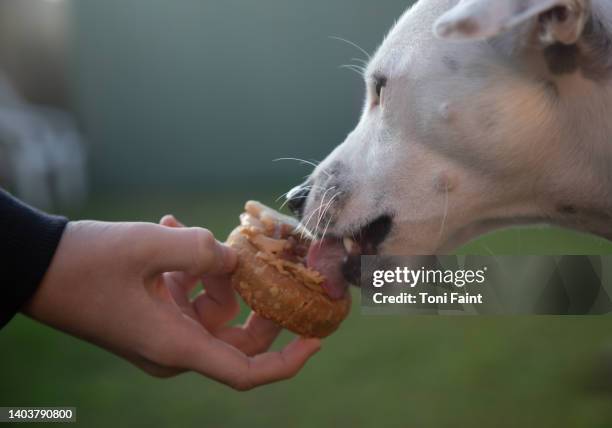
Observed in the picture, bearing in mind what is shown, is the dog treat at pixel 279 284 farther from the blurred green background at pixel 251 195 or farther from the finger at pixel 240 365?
the blurred green background at pixel 251 195

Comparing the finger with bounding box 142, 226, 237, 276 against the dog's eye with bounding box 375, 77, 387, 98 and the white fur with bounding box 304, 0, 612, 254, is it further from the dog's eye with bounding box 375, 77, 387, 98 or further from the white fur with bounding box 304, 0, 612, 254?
the dog's eye with bounding box 375, 77, 387, 98

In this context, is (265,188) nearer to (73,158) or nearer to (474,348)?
(73,158)

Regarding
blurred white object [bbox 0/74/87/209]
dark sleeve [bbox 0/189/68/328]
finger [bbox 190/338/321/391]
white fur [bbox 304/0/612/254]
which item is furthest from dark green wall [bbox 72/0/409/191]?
dark sleeve [bbox 0/189/68/328]

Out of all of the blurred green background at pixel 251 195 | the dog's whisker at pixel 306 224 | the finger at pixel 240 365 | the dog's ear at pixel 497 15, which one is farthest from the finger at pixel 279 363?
the blurred green background at pixel 251 195

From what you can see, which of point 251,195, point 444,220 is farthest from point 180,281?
point 251,195

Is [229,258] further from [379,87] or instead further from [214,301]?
[379,87]

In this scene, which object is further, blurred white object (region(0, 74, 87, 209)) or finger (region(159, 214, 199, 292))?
blurred white object (region(0, 74, 87, 209))
